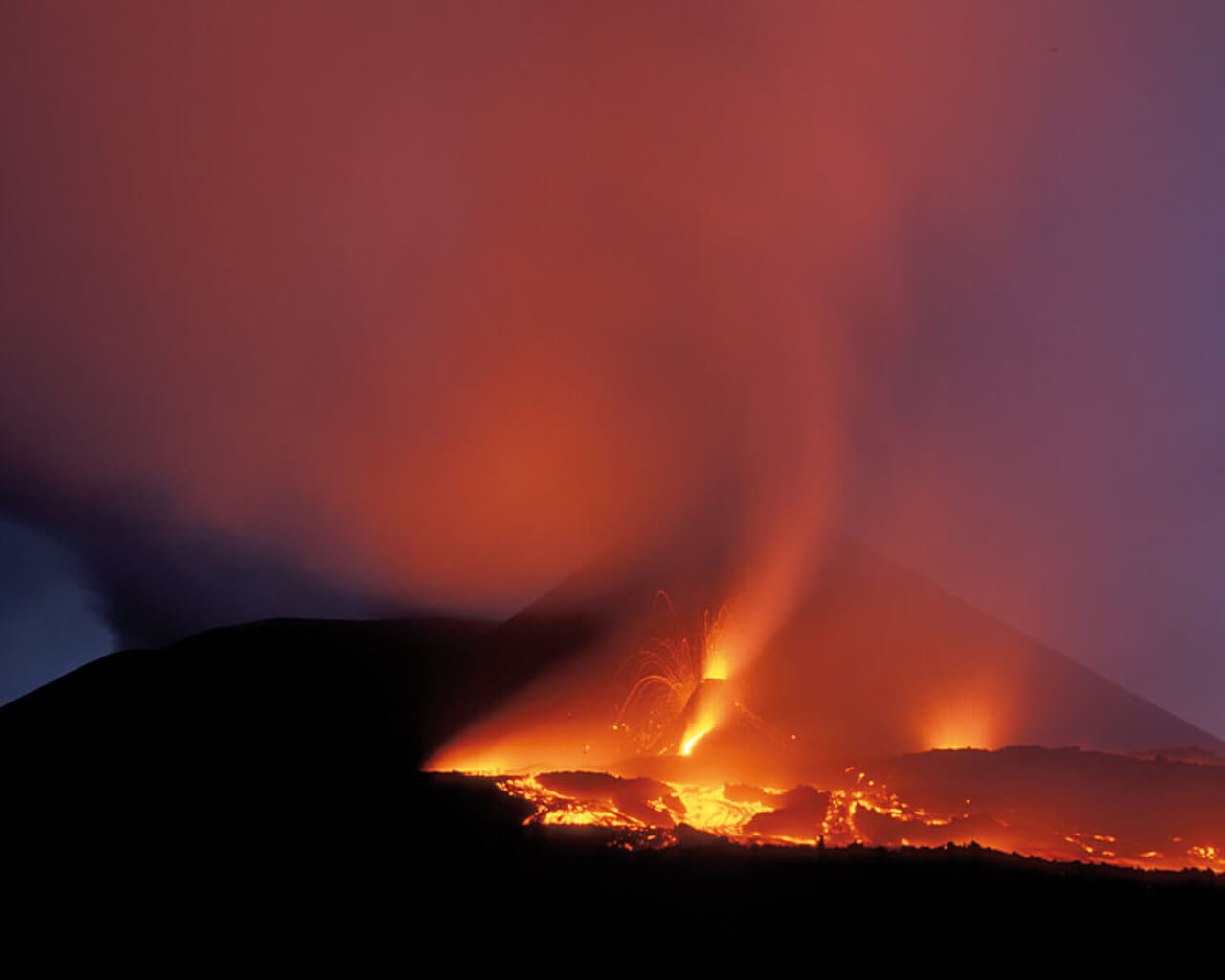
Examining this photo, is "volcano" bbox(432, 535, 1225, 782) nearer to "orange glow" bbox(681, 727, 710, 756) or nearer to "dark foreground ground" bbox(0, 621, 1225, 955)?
"orange glow" bbox(681, 727, 710, 756)

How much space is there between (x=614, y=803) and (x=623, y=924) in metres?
11.2

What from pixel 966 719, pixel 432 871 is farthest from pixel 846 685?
pixel 432 871

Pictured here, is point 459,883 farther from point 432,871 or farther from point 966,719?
point 966,719

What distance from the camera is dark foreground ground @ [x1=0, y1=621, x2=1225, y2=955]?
46.8 feet

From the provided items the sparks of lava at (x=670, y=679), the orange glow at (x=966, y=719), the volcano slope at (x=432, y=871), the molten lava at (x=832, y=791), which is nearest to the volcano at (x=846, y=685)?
the orange glow at (x=966, y=719)

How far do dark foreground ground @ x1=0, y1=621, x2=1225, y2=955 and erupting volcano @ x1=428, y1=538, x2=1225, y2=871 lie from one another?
302 cm

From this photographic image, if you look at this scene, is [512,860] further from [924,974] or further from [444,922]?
[924,974]

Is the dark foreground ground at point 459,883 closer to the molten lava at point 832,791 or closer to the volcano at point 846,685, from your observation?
the molten lava at point 832,791

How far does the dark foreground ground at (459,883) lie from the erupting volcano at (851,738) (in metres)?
3.02

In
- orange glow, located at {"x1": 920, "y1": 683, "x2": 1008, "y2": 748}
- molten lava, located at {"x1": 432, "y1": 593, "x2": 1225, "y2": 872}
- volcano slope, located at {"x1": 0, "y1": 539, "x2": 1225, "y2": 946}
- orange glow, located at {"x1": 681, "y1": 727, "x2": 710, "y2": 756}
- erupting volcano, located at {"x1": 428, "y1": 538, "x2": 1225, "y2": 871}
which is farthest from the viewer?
orange glow, located at {"x1": 920, "y1": 683, "x2": 1008, "y2": 748}

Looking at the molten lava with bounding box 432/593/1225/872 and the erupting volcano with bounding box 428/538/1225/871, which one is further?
the erupting volcano with bounding box 428/538/1225/871

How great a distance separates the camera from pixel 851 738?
167ft

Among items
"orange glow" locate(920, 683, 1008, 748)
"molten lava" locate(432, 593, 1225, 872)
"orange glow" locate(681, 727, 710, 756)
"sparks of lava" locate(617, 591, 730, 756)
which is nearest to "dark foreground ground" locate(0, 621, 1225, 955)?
"molten lava" locate(432, 593, 1225, 872)

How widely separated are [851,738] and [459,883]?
40122 mm
